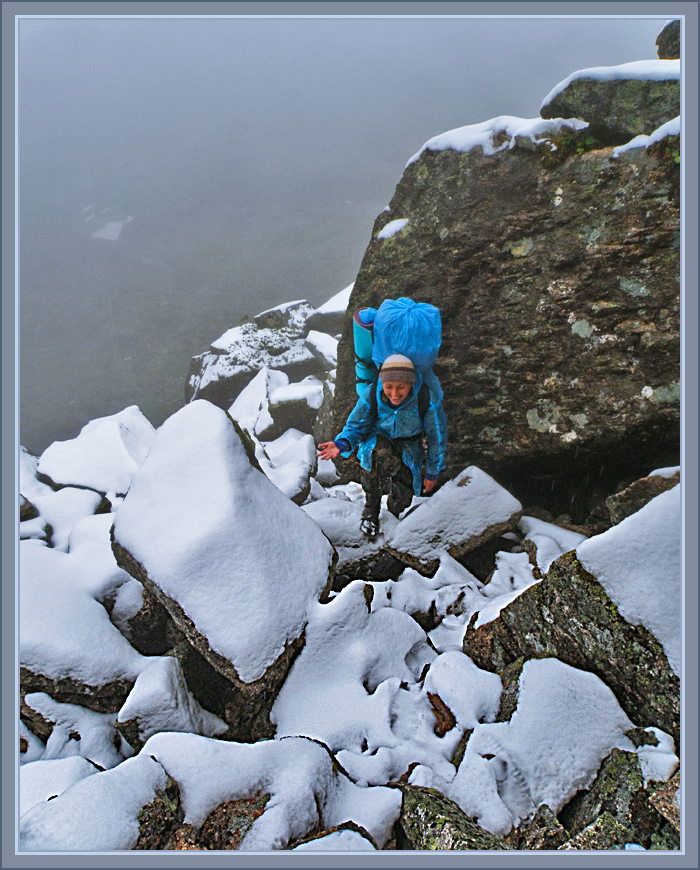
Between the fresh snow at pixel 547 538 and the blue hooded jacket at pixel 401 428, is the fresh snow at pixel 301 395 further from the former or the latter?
the fresh snow at pixel 547 538

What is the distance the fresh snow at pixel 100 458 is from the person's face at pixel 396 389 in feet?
14.2

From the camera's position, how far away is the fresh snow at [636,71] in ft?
9.88

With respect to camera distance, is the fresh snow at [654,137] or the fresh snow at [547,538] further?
the fresh snow at [547,538]

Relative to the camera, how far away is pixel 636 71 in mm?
3051

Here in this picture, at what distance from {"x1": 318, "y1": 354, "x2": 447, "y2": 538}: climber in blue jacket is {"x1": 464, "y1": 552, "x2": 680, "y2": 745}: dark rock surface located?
1.26 meters

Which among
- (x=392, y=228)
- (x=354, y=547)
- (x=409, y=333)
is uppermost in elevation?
(x=392, y=228)

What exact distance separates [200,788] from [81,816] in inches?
15.7

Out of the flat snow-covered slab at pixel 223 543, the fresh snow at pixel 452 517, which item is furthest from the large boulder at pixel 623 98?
the flat snow-covered slab at pixel 223 543

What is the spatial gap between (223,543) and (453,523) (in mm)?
1784

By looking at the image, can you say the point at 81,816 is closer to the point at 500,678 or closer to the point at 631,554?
the point at 500,678

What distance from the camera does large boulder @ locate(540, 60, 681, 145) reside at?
3.01 metres

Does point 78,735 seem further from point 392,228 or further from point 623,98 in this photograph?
point 623,98

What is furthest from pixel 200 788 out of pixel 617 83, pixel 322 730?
pixel 617 83

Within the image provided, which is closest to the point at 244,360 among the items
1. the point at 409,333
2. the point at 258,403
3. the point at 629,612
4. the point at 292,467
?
the point at 258,403
